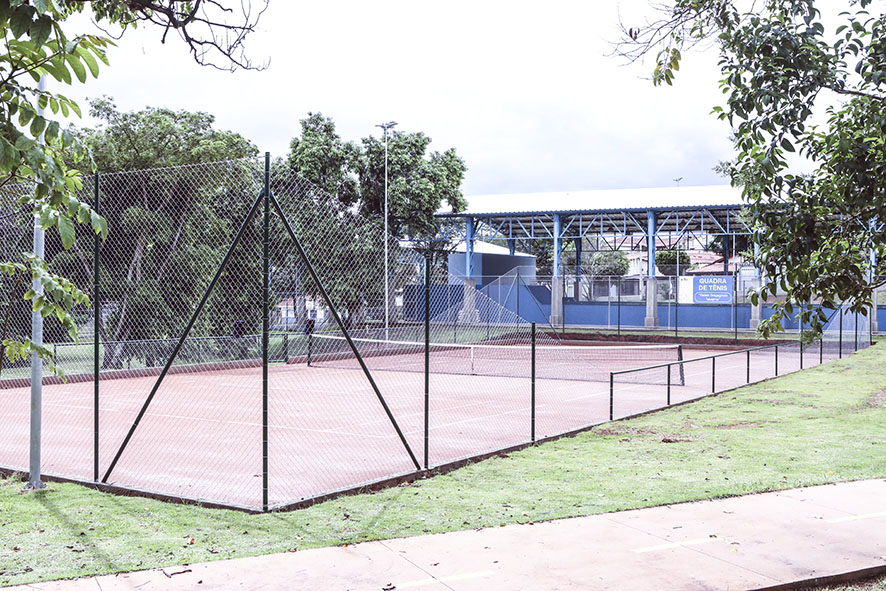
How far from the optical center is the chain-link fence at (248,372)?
11008 mm

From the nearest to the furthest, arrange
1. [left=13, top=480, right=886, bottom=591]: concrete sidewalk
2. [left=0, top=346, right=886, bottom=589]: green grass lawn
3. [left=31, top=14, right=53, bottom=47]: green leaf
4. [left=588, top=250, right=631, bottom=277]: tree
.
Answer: [left=31, top=14, right=53, bottom=47]: green leaf, [left=13, top=480, right=886, bottom=591]: concrete sidewalk, [left=0, top=346, right=886, bottom=589]: green grass lawn, [left=588, top=250, right=631, bottom=277]: tree

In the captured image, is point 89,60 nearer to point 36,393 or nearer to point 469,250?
point 36,393

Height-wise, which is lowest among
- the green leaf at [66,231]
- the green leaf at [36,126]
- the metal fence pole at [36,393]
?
the metal fence pole at [36,393]

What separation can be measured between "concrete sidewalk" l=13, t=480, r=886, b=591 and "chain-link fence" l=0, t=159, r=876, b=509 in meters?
1.96

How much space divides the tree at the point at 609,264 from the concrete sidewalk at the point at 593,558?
79.7 metres

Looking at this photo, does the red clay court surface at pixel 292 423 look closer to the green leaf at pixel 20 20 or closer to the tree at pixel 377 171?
the green leaf at pixel 20 20

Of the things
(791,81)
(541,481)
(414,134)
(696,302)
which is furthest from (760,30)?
(696,302)

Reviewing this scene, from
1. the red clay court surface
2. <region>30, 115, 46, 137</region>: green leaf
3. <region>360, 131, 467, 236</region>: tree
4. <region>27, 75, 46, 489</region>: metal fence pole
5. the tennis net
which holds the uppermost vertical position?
<region>360, 131, 467, 236</region>: tree

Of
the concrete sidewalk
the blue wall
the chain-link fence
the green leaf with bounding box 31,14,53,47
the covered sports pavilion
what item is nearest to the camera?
the green leaf with bounding box 31,14,53,47

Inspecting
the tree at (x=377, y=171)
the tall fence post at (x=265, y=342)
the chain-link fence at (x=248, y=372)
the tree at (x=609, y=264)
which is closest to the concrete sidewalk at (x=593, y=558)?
the tall fence post at (x=265, y=342)

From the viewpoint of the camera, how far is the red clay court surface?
411 inches

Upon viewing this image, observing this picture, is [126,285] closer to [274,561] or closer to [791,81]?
[274,561]

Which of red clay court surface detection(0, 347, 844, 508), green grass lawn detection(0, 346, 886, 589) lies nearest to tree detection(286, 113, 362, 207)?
red clay court surface detection(0, 347, 844, 508)

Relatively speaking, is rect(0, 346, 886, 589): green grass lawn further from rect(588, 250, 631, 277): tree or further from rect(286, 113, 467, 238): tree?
rect(588, 250, 631, 277): tree
